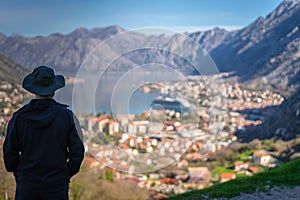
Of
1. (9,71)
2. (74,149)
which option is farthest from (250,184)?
(9,71)

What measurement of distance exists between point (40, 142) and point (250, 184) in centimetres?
405

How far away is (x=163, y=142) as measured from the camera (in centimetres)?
926

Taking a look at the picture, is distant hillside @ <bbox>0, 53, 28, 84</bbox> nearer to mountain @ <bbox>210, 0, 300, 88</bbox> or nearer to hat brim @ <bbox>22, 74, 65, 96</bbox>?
hat brim @ <bbox>22, 74, 65, 96</bbox>

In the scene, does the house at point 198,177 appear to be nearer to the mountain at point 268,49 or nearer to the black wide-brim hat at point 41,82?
the black wide-brim hat at point 41,82

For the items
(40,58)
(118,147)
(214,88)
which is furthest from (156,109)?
(40,58)

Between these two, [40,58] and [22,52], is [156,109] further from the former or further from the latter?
[22,52]

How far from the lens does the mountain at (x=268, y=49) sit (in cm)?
5547

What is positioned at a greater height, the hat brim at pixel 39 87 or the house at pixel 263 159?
the hat brim at pixel 39 87

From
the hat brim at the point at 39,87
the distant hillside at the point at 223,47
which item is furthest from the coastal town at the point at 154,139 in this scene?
the hat brim at the point at 39,87

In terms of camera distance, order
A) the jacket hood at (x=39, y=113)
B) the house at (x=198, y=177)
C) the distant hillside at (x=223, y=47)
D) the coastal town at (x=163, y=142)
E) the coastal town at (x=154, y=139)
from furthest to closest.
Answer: the house at (x=198, y=177) → the distant hillside at (x=223, y=47) → the coastal town at (x=163, y=142) → the coastal town at (x=154, y=139) → the jacket hood at (x=39, y=113)

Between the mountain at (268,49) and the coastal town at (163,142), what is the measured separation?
1242 inches

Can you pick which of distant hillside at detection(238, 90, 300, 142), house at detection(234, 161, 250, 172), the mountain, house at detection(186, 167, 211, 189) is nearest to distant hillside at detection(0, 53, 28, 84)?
house at detection(186, 167, 211, 189)

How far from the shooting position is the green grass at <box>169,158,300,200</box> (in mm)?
5023

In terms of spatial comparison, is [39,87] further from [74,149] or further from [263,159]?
[263,159]
